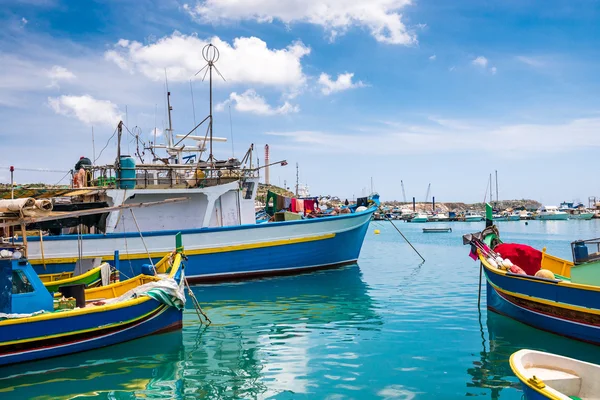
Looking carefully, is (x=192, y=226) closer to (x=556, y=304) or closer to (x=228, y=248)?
(x=228, y=248)

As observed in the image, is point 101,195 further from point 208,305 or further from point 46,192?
point 208,305

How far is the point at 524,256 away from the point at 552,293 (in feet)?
13.0

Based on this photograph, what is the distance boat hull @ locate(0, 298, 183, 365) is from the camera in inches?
363

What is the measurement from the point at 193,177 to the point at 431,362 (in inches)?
535

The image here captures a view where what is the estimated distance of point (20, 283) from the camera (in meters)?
9.92

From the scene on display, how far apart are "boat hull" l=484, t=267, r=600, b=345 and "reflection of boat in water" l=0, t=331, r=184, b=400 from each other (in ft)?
25.9

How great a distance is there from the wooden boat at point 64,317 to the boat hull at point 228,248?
7.00 meters

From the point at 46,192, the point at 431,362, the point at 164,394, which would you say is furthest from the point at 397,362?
the point at 46,192

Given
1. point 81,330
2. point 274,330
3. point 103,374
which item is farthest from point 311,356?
point 81,330

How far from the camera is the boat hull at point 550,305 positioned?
32.6ft

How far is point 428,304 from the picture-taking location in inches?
597

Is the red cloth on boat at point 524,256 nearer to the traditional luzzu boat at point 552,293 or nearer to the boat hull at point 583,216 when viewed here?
the traditional luzzu boat at point 552,293

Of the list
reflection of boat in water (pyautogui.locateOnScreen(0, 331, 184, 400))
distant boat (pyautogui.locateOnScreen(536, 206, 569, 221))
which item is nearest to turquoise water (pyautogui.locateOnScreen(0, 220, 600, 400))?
reflection of boat in water (pyautogui.locateOnScreen(0, 331, 184, 400))

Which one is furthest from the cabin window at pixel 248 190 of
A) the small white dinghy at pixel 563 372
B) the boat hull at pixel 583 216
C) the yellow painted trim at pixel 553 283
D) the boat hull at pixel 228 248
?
the boat hull at pixel 583 216
